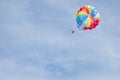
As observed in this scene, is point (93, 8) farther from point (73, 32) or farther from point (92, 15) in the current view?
point (73, 32)

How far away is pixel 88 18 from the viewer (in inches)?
2694

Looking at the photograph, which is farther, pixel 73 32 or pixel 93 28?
pixel 93 28

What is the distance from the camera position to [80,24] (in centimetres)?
6800

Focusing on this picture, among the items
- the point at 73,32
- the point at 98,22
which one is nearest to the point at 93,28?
the point at 98,22

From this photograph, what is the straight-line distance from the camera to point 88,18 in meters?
68.4

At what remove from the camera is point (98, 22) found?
67750mm

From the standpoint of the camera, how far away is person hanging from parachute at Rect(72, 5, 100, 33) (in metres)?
67.8

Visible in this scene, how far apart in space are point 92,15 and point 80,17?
9.18ft

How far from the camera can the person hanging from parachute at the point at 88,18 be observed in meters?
67.8

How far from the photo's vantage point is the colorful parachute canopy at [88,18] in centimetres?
6781

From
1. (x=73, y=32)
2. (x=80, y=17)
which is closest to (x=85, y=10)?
(x=80, y=17)

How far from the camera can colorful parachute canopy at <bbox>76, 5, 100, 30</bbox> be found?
6781 cm

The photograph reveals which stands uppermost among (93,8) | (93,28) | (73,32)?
(93,8)

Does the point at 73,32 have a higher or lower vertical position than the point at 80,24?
lower
